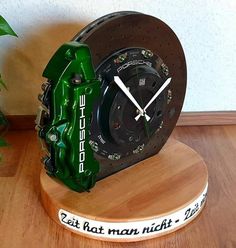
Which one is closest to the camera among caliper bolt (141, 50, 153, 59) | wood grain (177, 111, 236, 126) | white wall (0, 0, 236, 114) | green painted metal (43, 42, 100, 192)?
green painted metal (43, 42, 100, 192)

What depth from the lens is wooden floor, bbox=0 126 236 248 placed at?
2.37 ft

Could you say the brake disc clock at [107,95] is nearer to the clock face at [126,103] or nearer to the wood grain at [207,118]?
the clock face at [126,103]

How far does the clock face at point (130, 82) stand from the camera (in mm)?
709

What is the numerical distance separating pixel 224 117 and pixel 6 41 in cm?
58

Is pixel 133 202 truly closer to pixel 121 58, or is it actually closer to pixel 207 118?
pixel 121 58

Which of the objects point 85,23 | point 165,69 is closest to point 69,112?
point 165,69

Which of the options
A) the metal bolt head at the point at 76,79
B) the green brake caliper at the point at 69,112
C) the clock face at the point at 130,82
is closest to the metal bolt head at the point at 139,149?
the clock face at the point at 130,82

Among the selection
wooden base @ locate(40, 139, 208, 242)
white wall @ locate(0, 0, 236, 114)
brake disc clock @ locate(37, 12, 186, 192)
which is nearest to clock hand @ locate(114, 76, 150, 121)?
brake disc clock @ locate(37, 12, 186, 192)

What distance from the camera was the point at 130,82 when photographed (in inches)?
29.0

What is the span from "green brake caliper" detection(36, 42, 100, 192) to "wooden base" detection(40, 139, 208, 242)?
4 centimetres

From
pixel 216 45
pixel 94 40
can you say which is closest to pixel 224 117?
pixel 216 45

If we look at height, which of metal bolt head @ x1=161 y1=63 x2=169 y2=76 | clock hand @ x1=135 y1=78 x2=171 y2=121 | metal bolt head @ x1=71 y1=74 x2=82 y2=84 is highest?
metal bolt head @ x1=71 y1=74 x2=82 y2=84

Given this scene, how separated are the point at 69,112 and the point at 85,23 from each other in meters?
0.36

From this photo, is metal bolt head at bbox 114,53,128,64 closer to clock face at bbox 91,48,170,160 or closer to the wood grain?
clock face at bbox 91,48,170,160
